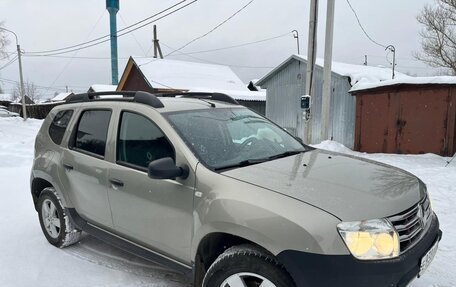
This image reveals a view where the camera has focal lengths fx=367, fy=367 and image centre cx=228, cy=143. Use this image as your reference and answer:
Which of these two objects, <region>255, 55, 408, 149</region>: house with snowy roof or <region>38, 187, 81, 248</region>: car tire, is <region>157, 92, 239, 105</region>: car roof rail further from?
<region>255, 55, 408, 149</region>: house with snowy roof

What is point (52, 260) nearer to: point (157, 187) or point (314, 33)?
point (157, 187)

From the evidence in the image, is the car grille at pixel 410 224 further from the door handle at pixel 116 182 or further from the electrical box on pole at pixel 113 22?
the electrical box on pole at pixel 113 22

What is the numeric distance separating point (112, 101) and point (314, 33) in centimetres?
800

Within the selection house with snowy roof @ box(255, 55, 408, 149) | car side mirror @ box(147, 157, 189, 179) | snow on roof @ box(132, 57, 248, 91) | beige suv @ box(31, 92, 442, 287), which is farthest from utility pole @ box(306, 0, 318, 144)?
snow on roof @ box(132, 57, 248, 91)

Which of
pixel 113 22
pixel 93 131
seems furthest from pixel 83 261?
pixel 113 22

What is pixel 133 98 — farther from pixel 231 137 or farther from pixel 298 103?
pixel 298 103

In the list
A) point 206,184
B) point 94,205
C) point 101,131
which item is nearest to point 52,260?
point 94,205

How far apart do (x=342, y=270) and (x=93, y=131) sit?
271 cm

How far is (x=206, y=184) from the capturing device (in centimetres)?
255

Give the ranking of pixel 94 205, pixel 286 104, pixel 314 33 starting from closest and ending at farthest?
pixel 94 205, pixel 314 33, pixel 286 104

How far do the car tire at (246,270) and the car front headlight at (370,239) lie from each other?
420 millimetres

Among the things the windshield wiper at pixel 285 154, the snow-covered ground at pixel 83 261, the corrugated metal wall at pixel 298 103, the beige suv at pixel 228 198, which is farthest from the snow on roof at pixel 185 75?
the windshield wiper at pixel 285 154

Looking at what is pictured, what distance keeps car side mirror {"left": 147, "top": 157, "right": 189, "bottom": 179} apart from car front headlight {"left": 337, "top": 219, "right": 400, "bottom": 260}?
1151 millimetres

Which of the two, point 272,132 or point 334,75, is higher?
point 334,75
